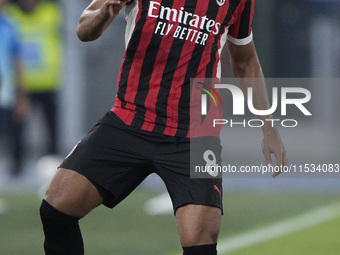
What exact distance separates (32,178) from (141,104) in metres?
6.58

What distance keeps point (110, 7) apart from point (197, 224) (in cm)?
123

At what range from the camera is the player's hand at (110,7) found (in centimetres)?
433

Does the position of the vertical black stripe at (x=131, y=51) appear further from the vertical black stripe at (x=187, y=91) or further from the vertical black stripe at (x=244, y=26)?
the vertical black stripe at (x=244, y=26)

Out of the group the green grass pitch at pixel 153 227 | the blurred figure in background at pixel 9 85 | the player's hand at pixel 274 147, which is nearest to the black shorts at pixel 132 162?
the player's hand at pixel 274 147

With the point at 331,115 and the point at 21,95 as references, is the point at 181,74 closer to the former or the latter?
the point at 21,95

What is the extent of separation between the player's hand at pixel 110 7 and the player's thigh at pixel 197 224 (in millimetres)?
1112

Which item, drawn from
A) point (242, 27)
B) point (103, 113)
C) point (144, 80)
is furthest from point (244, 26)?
point (103, 113)

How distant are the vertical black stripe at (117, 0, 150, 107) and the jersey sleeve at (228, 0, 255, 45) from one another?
593 millimetres

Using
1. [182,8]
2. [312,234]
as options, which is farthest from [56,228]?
[312,234]

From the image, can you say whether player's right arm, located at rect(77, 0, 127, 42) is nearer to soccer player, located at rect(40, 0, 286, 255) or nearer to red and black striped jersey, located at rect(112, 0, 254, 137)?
soccer player, located at rect(40, 0, 286, 255)

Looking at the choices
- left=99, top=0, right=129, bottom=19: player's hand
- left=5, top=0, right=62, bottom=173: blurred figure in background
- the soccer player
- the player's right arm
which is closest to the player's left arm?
the soccer player

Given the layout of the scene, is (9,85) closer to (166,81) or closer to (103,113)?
(103,113)

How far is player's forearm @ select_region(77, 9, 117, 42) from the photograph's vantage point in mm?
4504

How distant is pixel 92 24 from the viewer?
456 cm
